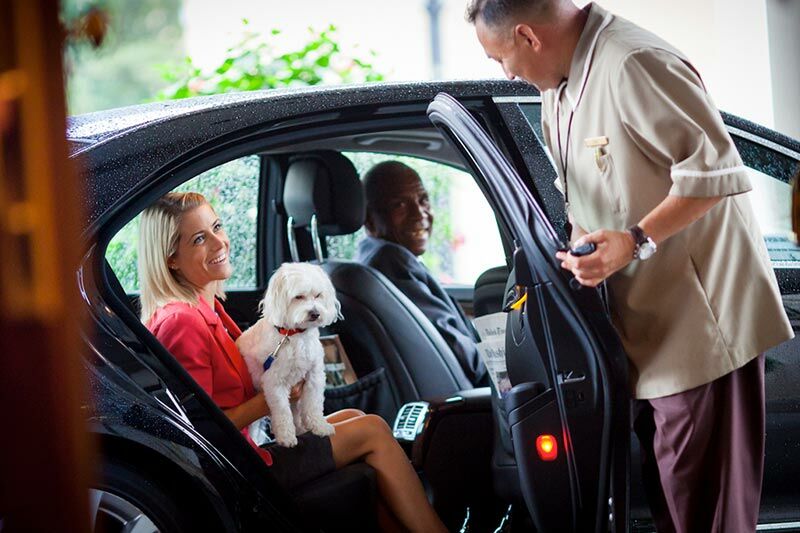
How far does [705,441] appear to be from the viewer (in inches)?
85.3

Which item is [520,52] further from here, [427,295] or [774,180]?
[427,295]

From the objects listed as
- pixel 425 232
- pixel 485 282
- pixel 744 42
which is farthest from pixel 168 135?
pixel 744 42

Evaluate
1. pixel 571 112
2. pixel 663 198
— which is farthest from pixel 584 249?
pixel 571 112

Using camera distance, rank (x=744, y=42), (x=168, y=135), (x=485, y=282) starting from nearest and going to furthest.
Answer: (x=168, y=135), (x=485, y=282), (x=744, y=42)

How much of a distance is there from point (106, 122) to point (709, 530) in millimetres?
1558

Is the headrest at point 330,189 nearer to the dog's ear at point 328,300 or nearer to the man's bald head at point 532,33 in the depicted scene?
the dog's ear at point 328,300

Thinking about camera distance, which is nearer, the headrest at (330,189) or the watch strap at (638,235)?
the watch strap at (638,235)

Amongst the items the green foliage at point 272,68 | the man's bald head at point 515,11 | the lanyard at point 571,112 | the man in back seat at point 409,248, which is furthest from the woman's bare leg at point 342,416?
the green foliage at point 272,68

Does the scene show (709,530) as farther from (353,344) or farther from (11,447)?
(11,447)

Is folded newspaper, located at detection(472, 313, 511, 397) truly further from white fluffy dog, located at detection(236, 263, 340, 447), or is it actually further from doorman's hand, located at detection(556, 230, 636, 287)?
doorman's hand, located at detection(556, 230, 636, 287)

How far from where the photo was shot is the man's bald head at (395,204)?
A: 382 cm

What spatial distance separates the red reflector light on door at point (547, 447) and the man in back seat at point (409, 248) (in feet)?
3.89

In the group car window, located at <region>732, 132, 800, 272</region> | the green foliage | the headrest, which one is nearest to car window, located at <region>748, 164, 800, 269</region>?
car window, located at <region>732, 132, 800, 272</region>

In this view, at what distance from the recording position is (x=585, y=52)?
86.3 inches
